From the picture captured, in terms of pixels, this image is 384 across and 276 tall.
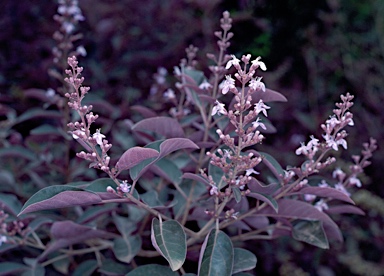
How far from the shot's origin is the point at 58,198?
108 cm

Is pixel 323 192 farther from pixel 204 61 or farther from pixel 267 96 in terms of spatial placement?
pixel 204 61

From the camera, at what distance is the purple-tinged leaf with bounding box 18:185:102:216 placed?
1077 millimetres

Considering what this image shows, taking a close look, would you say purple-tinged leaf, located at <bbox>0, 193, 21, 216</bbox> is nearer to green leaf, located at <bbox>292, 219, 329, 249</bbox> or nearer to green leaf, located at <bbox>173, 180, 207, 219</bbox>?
green leaf, located at <bbox>173, 180, 207, 219</bbox>

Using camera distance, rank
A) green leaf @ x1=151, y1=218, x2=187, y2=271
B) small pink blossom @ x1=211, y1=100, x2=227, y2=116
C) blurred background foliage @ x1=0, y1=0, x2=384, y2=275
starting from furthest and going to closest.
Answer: blurred background foliage @ x1=0, y1=0, x2=384, y2=275, small pink blossom @ x1=211, y1=100, x2=227, y2=116, green leaf @ x1=151, y1=218, x2=187, y2=271

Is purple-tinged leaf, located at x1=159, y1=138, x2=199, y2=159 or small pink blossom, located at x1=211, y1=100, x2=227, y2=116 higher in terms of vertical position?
small pink blossom, located at x1=211, y1=100, x2=227, y2=116

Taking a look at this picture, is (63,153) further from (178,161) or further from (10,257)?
(178,161)

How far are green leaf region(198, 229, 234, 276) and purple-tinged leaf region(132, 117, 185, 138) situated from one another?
1.13ft

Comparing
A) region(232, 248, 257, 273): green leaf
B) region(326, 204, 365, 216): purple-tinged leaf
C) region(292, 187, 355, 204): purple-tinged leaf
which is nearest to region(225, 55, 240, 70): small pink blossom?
region(292, 187, 355, 204): purple-tinged leaf

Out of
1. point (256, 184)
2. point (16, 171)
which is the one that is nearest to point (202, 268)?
point (256, 184)

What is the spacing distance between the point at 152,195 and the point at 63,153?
2.76 ft

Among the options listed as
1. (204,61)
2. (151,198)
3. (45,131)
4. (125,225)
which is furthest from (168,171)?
(204,61)

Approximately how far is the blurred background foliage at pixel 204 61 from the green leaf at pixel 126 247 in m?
0.66

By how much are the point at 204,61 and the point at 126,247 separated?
3.69 feet

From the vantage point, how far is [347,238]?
241 centimetres
